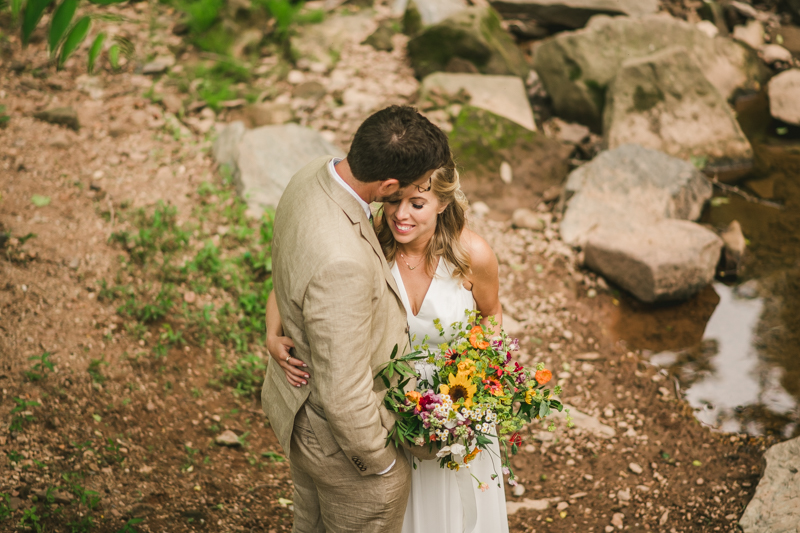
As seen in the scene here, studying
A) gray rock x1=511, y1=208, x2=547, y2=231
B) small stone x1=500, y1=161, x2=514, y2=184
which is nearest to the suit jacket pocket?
gray rock x1=511, y1=208, x2=547, y2=231

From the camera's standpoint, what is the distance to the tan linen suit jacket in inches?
78.8

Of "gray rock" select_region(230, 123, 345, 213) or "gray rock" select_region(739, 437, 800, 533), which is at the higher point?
"gray rock" select_region(230, 123, 345, 213)

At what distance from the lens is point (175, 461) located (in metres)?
3.65

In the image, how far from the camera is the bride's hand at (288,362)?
2.34 metres

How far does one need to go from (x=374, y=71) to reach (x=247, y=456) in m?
5.05

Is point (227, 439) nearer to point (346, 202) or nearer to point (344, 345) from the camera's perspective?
point (344, 345)

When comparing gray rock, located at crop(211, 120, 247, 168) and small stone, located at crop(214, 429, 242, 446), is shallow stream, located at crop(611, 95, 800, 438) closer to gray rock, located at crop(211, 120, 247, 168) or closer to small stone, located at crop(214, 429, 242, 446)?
small stone, located at crop(214, 429, 242, 446)

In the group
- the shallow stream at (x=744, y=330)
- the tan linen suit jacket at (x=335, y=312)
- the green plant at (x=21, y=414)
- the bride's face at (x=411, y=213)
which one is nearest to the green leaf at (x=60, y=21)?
the tan linen suit jacket at (x=335, y=312)

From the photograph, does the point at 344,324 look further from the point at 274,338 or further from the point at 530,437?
the point at 530,437

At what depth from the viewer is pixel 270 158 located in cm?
557

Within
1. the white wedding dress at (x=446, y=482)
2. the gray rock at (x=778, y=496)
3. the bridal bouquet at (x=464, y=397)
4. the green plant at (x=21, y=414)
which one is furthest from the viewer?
the green plant at (x=21, y=414)

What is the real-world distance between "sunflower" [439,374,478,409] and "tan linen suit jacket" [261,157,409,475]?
0.25 meters

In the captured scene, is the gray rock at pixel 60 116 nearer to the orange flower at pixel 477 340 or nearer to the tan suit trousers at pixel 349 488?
the tan suit trousers at pixel 349 488

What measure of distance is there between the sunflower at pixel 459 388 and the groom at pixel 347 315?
0.25 meters
